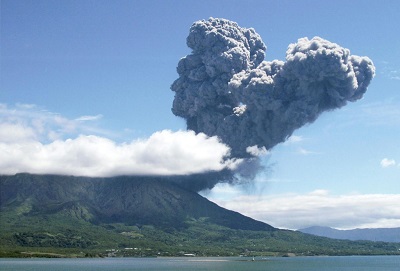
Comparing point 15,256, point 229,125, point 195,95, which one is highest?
point 195,95

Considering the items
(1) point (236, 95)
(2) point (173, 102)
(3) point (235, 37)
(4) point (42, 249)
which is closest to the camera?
(1) point (236, 95)

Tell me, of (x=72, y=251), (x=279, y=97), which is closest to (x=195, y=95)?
(x=279, y=97)

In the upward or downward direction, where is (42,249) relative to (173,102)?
downward

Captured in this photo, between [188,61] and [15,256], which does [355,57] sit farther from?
[15,256]

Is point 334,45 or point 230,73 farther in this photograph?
point 230,73

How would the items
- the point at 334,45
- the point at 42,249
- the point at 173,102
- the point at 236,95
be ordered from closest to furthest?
the point at 334,45
the point at 236,95
the point at 173,102
the point at 42,249

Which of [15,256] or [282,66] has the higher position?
[282,66]

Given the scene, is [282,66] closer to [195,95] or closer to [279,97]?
[279,97]

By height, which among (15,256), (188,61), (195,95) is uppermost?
(188,61)

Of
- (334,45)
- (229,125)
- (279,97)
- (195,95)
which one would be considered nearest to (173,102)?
(195,95)
